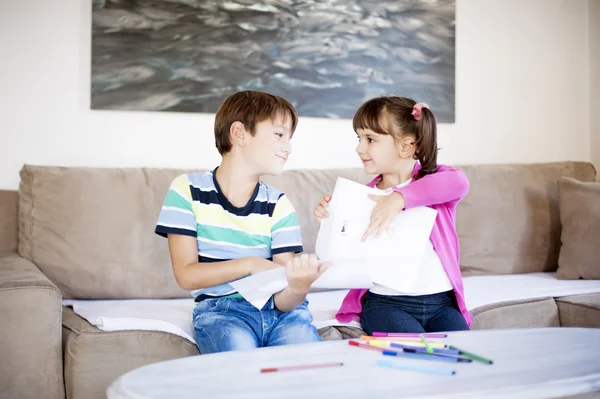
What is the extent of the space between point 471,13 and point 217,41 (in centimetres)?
122

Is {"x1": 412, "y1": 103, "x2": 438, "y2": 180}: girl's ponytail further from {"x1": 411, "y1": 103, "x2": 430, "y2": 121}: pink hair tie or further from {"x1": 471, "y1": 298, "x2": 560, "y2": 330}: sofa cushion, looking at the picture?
{"x1": 471, "y1": 298, "x2": 560, "y2": 330}: sofa cushion

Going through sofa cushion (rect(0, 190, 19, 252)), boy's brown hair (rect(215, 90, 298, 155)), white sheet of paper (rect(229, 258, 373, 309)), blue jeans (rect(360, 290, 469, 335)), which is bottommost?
blue jeans (rect(360, 290, 469, 335))

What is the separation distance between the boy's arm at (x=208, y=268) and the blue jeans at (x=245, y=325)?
0.24ft

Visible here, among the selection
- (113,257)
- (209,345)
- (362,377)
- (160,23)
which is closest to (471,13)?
(160,23)

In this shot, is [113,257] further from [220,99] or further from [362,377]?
[362,377]

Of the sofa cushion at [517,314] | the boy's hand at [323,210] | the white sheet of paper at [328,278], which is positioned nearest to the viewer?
the white sheet of paper at [328,278]

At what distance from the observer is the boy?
1.63 metres

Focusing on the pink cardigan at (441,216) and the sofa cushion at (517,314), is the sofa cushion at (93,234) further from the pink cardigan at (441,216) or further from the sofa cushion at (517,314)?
the sofa cushion at (517,314)

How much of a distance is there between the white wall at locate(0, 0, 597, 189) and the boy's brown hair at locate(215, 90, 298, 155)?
0.86 metres

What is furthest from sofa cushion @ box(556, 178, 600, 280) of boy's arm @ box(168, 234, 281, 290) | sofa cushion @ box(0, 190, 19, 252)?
sofa cushion @ box(0, 190, 19, 252)

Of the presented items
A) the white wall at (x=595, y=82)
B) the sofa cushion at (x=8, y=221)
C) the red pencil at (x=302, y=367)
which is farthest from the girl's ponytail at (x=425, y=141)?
the white wall at (x=595, y=82)

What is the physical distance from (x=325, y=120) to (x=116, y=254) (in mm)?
1072

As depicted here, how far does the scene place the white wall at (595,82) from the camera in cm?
331

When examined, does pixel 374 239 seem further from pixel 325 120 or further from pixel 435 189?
pixel 325 120
